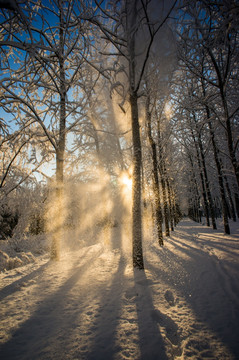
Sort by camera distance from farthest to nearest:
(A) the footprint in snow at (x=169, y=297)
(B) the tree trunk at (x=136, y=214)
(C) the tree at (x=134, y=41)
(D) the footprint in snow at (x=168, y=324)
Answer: (B) the tree trunk at (x=136, y=214) < (C) the tree at (x=134, y=41) < (A) the footprint in snow at (x=169, y=297) < (D) the footprint in snow at (x=168, y=324)

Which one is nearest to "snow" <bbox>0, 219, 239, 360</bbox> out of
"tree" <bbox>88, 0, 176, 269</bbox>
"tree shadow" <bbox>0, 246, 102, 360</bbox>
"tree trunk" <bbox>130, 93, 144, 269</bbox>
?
"tree shadow" <bbox>0, 246, 102, 360</bbox>

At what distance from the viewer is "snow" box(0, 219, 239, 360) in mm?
1663

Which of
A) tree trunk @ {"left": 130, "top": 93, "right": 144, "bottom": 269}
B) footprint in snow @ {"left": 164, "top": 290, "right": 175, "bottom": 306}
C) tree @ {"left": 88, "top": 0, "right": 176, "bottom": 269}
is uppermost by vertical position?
tree @ {"left": 88, "top": 0, "right": 176, "bottom": 269}

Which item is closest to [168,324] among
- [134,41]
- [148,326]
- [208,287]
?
[148,326]

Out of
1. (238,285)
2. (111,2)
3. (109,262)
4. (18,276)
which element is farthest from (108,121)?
(238,285)

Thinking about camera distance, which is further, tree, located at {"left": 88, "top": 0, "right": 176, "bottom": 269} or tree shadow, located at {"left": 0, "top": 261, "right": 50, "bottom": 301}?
tree, located at {"left": 88, "top": 0, "right": 176, "bottom": 269}

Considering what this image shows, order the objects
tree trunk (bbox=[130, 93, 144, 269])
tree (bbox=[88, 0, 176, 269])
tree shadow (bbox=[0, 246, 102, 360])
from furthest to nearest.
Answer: tree trunk (bbox=[130, 93, 144, 269])
tree (bbox=[88, 0, 176, 269])
tree shadow (bbox=[0, 246, 102, 360])

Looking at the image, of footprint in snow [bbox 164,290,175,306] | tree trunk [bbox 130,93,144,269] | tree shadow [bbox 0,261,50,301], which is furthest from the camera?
tree trunk [bbox 130,93,144,269]

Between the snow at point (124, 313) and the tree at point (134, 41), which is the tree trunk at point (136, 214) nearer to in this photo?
the tree at point (134, 41)

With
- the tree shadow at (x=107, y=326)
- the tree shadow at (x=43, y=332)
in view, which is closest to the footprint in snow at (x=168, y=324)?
the tree shadow at (x=107, y=326)

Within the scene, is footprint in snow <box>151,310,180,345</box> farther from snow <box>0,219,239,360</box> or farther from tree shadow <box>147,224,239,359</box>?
tree shadow <box>147,224,239,359</box>

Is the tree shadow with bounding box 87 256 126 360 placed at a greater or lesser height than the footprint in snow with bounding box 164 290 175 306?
greater

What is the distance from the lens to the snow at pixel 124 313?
1.66m

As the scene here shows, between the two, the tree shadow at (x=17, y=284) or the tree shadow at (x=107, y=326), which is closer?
the tree shadow at (x=107, y=326)
